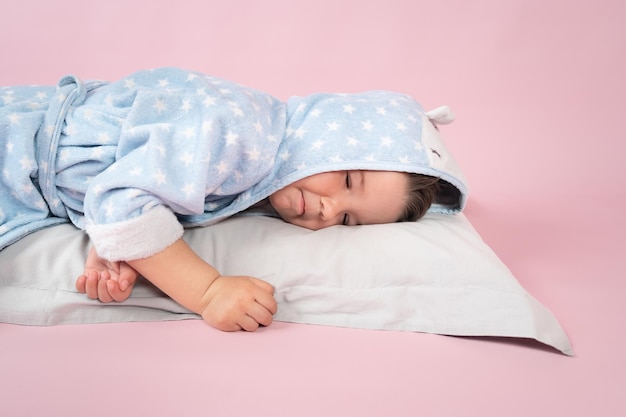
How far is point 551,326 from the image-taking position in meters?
1.25

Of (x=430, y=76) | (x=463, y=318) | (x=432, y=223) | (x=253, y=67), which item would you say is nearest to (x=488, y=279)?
(x=463, y=318)

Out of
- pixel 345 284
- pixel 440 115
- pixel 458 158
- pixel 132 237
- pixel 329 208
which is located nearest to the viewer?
pixel 132 237

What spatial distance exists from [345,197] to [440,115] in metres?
0.44

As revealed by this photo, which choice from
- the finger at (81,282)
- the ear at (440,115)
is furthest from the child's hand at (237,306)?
the ear at (440,115)

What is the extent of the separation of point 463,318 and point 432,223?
330 millimetres

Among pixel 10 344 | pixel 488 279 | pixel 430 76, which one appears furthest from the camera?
pixel 430 76

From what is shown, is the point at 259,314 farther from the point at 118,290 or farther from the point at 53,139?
the point at 53,139

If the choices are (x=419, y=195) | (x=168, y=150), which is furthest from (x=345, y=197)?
(x=168, y=150)

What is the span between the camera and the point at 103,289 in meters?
1.29

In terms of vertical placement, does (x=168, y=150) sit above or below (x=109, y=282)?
above

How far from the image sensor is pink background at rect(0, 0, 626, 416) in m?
1.08

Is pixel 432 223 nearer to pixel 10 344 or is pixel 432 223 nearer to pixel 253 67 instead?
pixel 10 344

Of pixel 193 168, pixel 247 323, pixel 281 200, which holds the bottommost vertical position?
pixel 247 323

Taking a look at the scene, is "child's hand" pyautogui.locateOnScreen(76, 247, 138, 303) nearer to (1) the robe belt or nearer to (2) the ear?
(1) the robe belt
